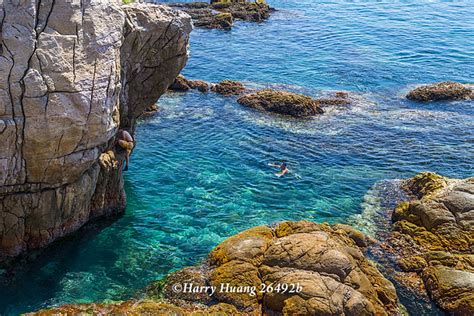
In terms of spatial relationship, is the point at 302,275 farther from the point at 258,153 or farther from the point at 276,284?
the point at 258,153

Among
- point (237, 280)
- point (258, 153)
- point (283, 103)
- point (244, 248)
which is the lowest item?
point (237, 280)

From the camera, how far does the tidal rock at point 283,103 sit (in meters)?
41.6

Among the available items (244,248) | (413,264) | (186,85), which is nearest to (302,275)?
(244,248)

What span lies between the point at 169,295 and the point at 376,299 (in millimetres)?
9087

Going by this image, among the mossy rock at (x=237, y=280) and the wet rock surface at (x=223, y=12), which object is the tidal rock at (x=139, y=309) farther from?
the wet rock surface at (x=223, y=12)

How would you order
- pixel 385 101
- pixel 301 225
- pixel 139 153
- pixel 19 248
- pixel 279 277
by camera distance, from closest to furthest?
pixel 279 277 → pixel 19 248 → pixel 301 225 → pixel 139 153 → pixel 385 101

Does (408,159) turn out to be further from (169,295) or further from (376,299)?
(169,295)

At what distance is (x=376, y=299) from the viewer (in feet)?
63.3

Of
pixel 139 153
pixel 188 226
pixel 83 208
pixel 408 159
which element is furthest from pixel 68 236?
pixel 408 159

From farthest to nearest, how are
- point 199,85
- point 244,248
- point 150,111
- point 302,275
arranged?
point 199,85
point 150,111
point 244,248
point 302,275

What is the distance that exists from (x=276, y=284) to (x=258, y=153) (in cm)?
1665

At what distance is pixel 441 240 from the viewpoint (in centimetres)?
2386

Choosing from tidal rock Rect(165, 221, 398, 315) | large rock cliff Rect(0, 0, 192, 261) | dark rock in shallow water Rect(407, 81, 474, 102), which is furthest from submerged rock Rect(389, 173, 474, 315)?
dark rock in shallow water Rect(407, 81, 474, 102)

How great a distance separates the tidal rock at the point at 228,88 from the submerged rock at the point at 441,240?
22686 millimetres
